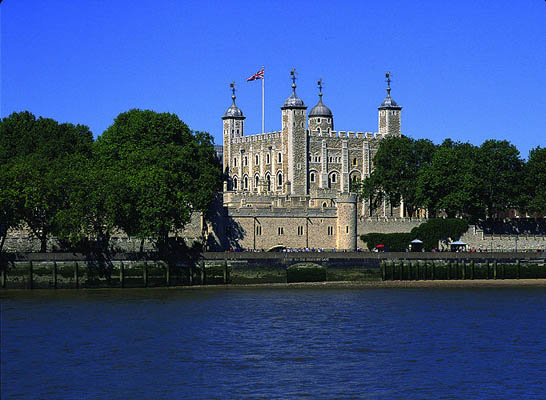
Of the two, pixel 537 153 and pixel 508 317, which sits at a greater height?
pixel 537 153

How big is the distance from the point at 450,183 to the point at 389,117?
1024 inches

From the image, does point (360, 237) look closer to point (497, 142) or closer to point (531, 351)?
point (497, 142)

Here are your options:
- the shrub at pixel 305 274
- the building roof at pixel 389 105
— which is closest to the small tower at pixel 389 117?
the building roof at pixel 389 105

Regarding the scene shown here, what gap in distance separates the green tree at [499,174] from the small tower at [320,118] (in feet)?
87.2

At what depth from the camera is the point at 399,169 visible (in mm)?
104125

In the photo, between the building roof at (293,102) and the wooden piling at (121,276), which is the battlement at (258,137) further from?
the wooden piling at (121,276)

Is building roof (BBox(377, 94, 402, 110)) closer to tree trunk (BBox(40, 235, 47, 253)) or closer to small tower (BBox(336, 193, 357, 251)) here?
small tower (BBox(336, 193, 357, 251))

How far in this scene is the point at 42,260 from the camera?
70.2 m

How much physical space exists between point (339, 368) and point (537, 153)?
66.1 m

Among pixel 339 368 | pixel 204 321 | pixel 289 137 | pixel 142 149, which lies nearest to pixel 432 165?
pixel 289 137

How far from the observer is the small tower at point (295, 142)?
115875mm

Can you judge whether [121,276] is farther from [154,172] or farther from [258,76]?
[258,76]

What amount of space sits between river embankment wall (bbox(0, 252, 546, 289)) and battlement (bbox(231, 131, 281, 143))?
41570mm

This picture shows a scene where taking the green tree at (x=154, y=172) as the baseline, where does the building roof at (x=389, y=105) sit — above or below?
above
